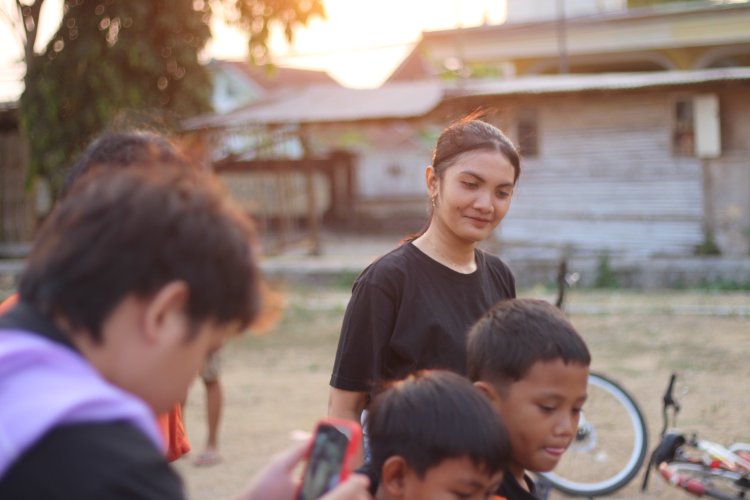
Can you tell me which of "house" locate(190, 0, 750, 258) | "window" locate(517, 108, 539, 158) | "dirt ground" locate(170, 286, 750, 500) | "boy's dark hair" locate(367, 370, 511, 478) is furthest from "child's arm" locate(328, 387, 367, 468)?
"window" locate(517, 108, 539, 158)

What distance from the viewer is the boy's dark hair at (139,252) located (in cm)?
132

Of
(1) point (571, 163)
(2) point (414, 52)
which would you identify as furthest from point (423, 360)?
(2) point (414, 52)

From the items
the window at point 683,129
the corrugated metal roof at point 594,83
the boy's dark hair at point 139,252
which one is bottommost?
the boy's dark hair at point 139,252

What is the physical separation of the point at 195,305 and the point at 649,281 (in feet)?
44.9

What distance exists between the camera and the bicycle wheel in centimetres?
Answer: 569

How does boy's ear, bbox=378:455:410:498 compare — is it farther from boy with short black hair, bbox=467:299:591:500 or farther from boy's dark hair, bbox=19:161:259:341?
boy's dark hair, bbox=19:161:259:341

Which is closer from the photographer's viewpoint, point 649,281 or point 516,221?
point 649,281

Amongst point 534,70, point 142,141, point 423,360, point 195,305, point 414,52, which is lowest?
point 423,360

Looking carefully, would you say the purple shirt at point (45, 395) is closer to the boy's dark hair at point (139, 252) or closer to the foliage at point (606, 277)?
the boy's dark hair at point (139, 252)

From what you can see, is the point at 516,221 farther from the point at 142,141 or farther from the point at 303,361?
the point at 142,141

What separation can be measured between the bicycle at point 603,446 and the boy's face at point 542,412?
11.3ft

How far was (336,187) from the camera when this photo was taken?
27141mm

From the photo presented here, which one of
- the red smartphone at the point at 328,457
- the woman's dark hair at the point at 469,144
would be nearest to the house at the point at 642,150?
the woman's dark hair at the point at 469,144

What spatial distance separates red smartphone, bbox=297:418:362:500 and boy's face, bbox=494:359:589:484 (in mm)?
777
